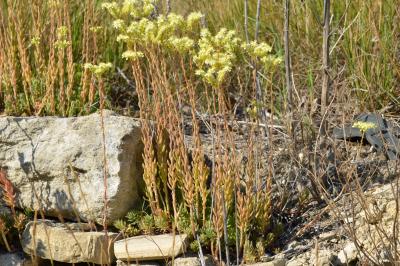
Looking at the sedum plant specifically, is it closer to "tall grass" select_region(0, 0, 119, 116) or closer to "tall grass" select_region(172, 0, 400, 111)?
"tall grass" select_region(0, 0, 119, 116)

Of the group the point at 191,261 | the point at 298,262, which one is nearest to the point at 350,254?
the point at 298,262

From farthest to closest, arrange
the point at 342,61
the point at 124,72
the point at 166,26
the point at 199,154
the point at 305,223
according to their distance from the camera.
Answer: the point at 124,72 → the point at 342,61 → the point at 305,223 → the point at 199,154 → the point at 166,26

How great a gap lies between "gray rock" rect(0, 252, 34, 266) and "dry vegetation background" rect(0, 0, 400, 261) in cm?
56

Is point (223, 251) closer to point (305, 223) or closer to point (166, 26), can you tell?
point (305, 223)

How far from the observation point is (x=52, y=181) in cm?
390

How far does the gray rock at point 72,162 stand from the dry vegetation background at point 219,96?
13 centimetres

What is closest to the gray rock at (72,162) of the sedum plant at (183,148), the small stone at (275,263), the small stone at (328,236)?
the sedum plant at (183,148)

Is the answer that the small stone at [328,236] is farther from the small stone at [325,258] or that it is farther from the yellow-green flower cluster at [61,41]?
the yellow-green flower cluster at [61,41]

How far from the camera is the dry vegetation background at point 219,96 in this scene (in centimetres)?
347

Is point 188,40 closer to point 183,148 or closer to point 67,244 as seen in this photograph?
point 183,148

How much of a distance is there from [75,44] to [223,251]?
217cm

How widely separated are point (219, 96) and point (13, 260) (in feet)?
5.03

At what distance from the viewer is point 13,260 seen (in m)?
3.77

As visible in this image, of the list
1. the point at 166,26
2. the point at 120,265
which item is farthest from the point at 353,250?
the point at 166,26
